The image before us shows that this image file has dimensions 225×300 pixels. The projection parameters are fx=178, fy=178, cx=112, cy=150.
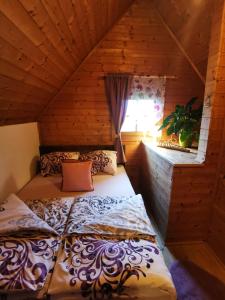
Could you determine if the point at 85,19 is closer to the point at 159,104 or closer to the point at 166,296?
the point at 159,104

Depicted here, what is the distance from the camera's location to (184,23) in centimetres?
227

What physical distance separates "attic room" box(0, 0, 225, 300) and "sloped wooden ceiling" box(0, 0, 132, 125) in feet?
0.04

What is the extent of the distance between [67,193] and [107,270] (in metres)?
1.17

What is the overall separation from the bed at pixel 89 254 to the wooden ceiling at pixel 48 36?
107cm

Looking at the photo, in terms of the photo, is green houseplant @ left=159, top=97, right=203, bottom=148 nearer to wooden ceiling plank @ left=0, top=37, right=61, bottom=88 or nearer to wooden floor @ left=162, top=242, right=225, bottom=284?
wooden floor @ left=162, top=242, right=225, bottom=284

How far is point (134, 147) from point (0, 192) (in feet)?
6.52

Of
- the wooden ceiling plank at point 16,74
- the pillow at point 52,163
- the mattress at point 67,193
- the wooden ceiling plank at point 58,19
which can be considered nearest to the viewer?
the wooden ceiling plank at point 58,19

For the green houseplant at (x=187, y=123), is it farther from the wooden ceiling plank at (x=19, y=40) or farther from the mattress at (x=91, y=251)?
the wooden ceiling plank at (x=19, y=40)

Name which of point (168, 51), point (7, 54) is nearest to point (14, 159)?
point (7, 54)

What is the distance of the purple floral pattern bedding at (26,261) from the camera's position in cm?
90

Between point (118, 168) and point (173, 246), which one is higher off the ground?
point (118, 168)

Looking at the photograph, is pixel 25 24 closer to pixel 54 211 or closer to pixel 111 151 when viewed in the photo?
pixel 54 211

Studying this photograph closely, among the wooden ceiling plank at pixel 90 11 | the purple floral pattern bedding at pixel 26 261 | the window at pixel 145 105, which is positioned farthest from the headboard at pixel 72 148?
the purple floral pattern bedding at pixel 26 261

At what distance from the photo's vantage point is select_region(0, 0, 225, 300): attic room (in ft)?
3.26
